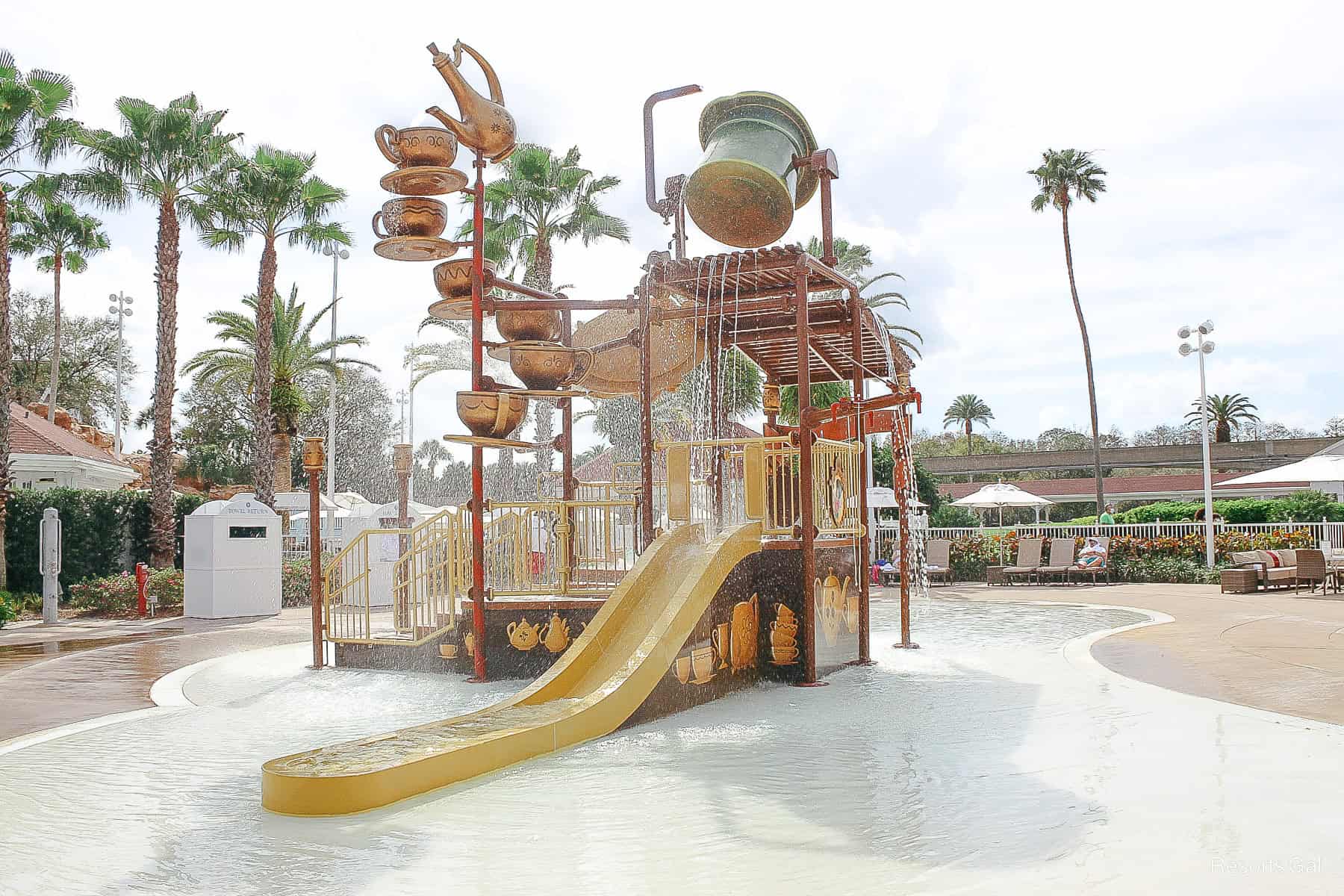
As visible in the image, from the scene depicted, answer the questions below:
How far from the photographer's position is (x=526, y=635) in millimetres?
10820

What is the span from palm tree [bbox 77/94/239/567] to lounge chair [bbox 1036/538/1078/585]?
2080 centimetres

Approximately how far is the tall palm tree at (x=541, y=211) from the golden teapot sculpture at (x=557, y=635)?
754 inches

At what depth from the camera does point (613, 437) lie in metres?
50.5

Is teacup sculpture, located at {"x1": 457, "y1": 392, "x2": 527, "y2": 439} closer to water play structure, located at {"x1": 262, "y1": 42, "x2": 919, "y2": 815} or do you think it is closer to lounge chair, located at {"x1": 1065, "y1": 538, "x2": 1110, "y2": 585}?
water play structure, located at {"x1": 262, "y1": 42, "x2": 919, "y2": 815}

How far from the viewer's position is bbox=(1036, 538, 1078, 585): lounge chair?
2506 cm

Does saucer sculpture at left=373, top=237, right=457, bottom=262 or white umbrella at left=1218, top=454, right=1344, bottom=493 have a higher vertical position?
saucer sculpture at left=373, top=237, right=457, bottom=262

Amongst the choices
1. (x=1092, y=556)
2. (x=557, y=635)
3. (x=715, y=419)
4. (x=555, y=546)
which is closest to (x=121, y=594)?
(x=555, y=546)

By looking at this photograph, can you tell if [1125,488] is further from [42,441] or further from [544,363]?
[544,363]

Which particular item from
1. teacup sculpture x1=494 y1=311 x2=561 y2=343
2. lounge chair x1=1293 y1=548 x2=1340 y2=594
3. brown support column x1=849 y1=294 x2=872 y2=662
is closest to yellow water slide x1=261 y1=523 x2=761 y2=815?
brown support column x1=849 y1=294 x2=872 y2=662

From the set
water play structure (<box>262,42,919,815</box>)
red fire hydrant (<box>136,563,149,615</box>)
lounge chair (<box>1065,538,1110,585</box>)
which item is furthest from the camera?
lounge chair (<box>1065,538,1110,585</box>)

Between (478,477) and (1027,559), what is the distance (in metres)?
18.8

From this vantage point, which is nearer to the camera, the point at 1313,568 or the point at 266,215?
the point at 1313,568

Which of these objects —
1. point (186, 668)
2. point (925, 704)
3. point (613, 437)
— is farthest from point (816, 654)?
point (613, 437)

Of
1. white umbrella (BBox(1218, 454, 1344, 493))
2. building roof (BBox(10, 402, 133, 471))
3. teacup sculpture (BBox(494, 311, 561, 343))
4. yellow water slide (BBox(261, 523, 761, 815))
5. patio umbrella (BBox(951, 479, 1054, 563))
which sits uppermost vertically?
building roof (BBox(10, 402, 133, 471))
